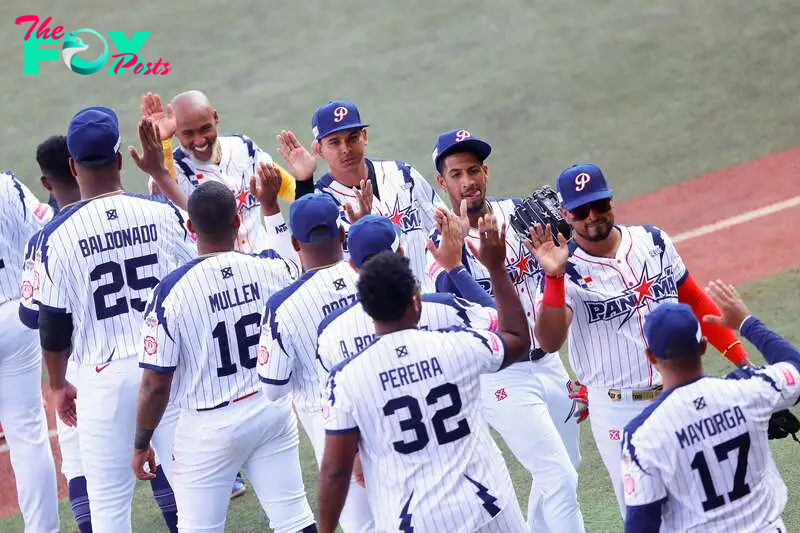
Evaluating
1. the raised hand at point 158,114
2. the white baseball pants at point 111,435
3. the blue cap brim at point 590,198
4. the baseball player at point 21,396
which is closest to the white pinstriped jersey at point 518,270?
the blue cap brim at point 590,198

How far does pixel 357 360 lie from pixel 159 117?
3582 mm

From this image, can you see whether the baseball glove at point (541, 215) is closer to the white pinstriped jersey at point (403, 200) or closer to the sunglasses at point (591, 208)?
the sunglasses at point (591, 208)

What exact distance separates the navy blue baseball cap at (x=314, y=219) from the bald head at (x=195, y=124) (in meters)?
2.23

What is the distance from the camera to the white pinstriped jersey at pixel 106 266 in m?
5.81

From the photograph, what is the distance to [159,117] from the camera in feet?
24.7

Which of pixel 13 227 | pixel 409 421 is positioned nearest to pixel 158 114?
pixel 13 227

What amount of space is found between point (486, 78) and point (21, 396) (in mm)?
7673

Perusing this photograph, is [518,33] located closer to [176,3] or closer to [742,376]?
[176,3]

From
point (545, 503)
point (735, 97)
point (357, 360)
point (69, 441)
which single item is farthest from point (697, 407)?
point (735, 97)

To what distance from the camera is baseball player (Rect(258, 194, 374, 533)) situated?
5203mm

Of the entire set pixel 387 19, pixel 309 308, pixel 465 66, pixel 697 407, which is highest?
pixel 387 19

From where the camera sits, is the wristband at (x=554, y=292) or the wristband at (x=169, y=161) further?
the wristband at (x=169, y=161)

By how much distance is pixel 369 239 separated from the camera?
4832mm

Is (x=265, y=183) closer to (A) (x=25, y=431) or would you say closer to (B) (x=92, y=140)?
(B) (x=92, y=140)
